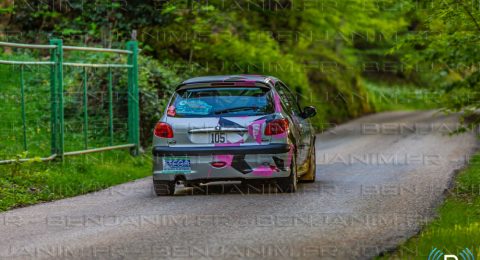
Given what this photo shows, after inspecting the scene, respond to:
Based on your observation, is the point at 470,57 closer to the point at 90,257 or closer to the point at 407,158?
the point at 90,257

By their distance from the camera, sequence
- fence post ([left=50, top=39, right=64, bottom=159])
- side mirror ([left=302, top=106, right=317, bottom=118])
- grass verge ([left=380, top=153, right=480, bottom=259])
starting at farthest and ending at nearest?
fence post ([left=50, top=39, right=64, bottom=159]), side mirror ([left=302, top=106, right=317, bottom=118]), grass verge ([left=380, top=153, right=480, bottom=259])

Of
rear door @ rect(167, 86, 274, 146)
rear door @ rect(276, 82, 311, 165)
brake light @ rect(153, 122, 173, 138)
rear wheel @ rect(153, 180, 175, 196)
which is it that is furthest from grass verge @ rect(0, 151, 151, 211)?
rear door @ rect(276, 82, 311, 165)

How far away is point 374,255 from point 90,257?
8.31 ft

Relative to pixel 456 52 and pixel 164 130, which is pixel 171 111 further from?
pixel 456 52

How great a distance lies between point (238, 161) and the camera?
→ 13.2 m

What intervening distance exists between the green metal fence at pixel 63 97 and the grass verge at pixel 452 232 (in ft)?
21.7

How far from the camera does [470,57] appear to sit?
37.4ft

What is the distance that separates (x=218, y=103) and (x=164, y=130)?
0.86m

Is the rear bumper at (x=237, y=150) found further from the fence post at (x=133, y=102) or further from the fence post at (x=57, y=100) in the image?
the fence post at (x=133, y=102)

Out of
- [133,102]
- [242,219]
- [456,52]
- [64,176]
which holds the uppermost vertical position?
[456,52]

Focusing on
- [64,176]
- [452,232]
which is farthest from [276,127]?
[452,232]

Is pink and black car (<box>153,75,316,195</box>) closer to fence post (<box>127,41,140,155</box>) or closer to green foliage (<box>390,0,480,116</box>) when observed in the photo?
green foliage (<box>390,0,480,116</box>)

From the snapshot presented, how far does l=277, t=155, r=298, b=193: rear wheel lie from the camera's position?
1356 centimetres

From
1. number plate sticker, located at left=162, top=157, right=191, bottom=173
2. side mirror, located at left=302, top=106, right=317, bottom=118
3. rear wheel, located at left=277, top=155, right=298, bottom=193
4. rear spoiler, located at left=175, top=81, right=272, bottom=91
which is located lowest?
rear wheel, located at left=277, top=155, right=298, bottom=193
